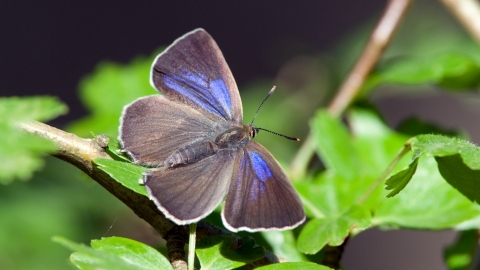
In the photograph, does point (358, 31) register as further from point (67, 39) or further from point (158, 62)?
point (67, 39)

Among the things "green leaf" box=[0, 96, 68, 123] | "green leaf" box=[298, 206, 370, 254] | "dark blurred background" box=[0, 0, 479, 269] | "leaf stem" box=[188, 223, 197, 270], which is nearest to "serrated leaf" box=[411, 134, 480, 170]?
"green leaf" box=[298, 206, 370, 254]

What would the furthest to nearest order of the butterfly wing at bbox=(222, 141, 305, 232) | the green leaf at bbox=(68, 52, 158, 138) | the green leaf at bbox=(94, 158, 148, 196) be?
the green leaf at bbox=(68, 52, 158, 138) < the butterfly wing at bbox=(222, 141, 305, 232) < the green leaf at bbox=(94, 158, 148, 196)

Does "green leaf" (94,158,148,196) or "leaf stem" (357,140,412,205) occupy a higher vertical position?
"green leaf" (94,158,148,196)

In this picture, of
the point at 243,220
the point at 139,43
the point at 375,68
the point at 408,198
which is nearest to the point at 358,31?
the point at 375,68

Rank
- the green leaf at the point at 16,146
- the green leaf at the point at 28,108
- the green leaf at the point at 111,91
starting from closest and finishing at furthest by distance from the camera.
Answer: the green leaf at the point at 16,146, the green leaf at the point at 28,108, the green leaf at the point at 111,91

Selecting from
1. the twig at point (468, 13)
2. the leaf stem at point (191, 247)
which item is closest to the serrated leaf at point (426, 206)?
the leaf stem at point (191, 247)

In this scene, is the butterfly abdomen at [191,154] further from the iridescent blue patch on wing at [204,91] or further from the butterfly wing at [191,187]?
the iridescent blue patch on wing at [204,91]

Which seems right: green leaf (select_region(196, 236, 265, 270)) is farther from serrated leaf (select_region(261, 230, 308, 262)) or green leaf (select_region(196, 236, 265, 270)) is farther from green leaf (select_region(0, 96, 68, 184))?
green leaf (select_region(0, 96, 68, 184))
